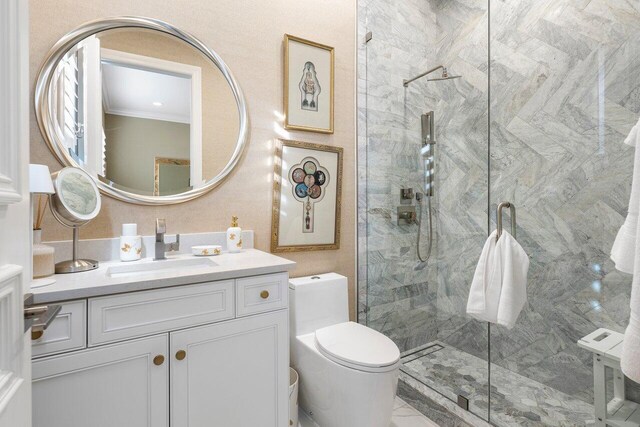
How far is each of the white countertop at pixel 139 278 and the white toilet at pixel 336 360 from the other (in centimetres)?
44

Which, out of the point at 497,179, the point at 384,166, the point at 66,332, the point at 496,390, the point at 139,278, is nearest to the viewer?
the point at 66,332

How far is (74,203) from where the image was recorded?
4.04ft

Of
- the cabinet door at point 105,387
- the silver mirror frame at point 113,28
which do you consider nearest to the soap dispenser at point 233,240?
the silver mirror frame at point 113,28

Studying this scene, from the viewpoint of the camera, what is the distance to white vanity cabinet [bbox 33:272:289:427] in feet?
3.15

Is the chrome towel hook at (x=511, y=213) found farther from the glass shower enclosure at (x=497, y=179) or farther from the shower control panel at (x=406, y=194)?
the shower control panel at (x=406, y=194)

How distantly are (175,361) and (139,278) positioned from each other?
323 millimetres

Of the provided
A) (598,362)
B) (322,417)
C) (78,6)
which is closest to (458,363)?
(598,362)

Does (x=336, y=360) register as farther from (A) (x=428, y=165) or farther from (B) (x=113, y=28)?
(B) (x=113, y=28)

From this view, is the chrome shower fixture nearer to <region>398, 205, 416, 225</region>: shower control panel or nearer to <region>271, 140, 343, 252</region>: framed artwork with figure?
<region>271, 140, 343, 252</region>: framed artwork with figure

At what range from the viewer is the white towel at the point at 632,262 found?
0.76m

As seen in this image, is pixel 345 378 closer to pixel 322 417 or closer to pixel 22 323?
pixel 322 417

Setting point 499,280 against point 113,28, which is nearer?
point 113,28

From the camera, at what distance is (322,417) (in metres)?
1.54

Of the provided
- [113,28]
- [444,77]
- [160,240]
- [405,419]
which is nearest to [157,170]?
[160,240]
